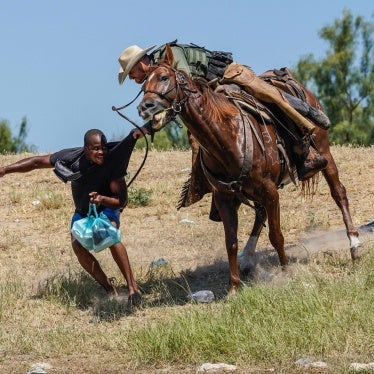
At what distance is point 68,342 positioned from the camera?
8.32 meters

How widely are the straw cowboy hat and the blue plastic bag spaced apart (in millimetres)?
1269

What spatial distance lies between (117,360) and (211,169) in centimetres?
241

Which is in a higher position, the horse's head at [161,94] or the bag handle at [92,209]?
the horse's head at [161,94]

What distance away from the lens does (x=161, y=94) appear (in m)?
8.78

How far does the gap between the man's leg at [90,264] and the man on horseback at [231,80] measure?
1299 millimetres

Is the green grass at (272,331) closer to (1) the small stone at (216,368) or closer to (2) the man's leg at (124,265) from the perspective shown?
(1) the small stone at (216,368)

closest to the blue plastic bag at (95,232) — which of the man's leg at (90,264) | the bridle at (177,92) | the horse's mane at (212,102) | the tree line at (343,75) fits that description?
the man's leg at (90,264)

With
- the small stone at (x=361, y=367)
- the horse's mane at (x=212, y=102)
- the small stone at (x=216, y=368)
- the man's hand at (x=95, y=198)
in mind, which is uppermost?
the horse's mane at (x=212, y=102)

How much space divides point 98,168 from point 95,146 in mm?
229

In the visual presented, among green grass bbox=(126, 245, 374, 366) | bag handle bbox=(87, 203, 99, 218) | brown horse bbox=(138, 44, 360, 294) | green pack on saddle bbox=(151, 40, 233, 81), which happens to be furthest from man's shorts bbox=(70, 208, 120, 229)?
green grass bbox=(126, 245, 374, 366)

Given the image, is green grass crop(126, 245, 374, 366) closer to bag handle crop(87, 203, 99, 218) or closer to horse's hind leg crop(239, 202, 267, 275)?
bag handle crop(87, 203, 99, 218)

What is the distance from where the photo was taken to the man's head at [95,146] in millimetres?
9430

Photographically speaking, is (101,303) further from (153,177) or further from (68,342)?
(153,177)

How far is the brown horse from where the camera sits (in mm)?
8867
